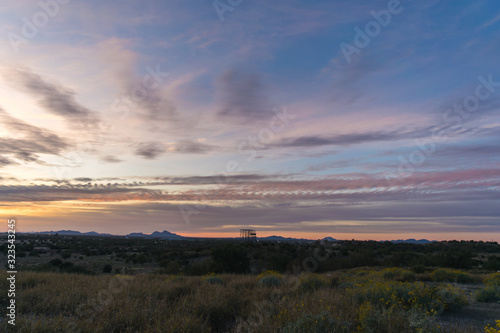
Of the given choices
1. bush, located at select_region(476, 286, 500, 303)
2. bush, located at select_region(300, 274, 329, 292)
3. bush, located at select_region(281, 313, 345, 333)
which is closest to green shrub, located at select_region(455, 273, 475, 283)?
bush, located at select_region(476, 286, 500, 303)

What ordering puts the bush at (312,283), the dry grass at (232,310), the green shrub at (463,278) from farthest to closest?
the green shrub at (463,278) → the bush at (312,283) → the dry grass at (232,310)

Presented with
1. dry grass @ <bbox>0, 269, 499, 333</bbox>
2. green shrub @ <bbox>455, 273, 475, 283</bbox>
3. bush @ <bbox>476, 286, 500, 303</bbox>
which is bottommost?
green shrub @ <bbox>455, 273, 475, 283</bbox>

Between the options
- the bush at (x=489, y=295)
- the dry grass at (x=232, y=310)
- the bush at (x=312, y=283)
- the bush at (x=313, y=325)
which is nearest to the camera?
the bush at (x=313, y=325)

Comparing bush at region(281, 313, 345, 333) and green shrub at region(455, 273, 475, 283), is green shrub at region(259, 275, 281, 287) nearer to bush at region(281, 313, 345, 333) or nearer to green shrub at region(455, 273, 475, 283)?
bush at region(281, 313, 345, 333)

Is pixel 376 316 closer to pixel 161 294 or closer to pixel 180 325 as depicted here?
pixel 180 325

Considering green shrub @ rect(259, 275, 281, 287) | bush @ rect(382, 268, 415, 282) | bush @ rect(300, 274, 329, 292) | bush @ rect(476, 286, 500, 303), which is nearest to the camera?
bush @ rect(476, 286, 500, 303)

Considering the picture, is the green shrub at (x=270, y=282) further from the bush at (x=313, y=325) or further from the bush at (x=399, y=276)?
the bush at (x=399, y=276)

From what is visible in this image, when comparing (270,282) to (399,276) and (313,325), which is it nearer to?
(313,325)

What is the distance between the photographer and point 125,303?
7840mm

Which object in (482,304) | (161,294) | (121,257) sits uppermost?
(161,294)

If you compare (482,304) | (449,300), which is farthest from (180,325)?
(482,304)

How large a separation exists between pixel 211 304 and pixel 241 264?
18.4 metres

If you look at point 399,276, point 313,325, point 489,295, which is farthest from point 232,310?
point 399,276

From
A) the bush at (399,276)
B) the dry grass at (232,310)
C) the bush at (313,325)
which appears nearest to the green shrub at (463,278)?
the bush at (399,276)
